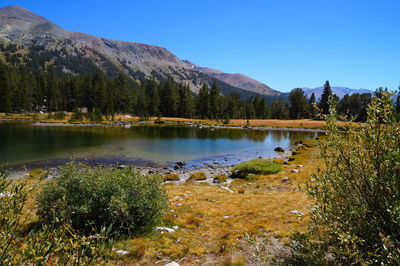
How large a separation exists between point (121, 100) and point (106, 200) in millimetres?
120418

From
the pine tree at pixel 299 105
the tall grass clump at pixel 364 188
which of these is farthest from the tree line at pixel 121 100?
the tall grass clump at pixel 364 188

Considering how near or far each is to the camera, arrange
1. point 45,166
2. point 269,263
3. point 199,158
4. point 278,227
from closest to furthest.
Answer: point 269,263
point 278,227
point 45,166
point 199,158

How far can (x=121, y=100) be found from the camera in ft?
393

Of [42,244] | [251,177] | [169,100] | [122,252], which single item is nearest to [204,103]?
[169,100]

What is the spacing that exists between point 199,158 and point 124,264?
89.2 ft

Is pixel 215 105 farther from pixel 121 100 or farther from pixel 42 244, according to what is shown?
pixel 42 244

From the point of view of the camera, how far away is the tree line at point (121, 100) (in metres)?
103

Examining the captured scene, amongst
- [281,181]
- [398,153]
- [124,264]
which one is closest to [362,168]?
[398,153]

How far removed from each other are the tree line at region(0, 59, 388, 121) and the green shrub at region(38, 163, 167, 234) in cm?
9708

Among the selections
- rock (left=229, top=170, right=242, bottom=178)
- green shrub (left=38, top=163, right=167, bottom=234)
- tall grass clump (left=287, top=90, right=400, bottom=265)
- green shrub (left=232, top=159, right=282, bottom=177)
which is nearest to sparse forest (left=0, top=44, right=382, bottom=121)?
green shrub (left=232, top=159, right=282, bottom=177)

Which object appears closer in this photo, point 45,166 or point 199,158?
point 45,166

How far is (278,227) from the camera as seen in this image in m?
8.82

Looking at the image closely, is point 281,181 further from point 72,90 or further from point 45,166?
point 72,90

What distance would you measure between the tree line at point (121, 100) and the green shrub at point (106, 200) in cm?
9708
